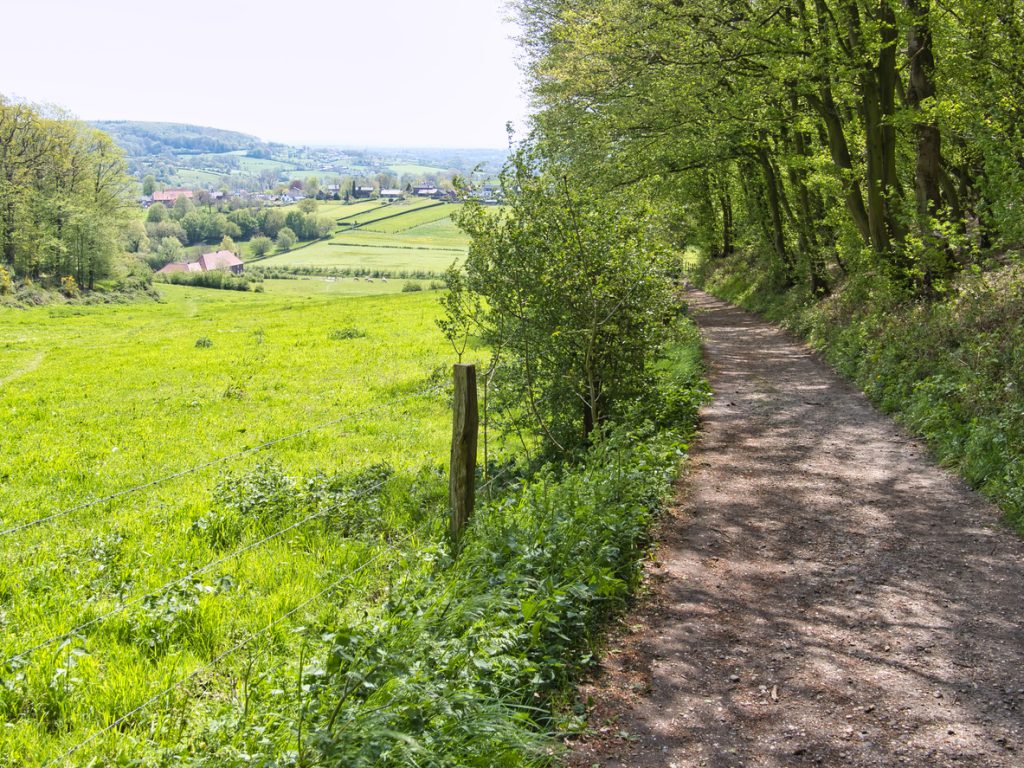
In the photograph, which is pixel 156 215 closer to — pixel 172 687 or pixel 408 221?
pixel 408 221

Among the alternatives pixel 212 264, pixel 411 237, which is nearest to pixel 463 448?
pixel 212 264

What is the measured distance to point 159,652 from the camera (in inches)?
258

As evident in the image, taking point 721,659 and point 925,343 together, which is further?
point 925,343

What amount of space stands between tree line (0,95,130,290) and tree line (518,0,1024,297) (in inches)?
2151

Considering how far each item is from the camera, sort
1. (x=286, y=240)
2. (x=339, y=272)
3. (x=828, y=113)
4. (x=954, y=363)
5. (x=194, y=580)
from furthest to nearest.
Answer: (x=286, y=240), (x=339, y=272), (x=828, y=113), (x=954, y=363), (x=194, y=580)

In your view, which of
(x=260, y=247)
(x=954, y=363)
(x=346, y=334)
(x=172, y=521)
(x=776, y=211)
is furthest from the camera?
(x=260, y=247)

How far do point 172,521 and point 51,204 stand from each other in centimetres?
6924

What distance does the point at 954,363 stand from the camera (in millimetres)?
13312

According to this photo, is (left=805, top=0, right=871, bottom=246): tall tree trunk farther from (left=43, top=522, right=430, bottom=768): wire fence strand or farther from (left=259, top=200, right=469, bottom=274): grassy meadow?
(left=259, top=200, right=469, bottom=274): grassy meadow

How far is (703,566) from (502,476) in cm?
353

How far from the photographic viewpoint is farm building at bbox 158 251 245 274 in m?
123

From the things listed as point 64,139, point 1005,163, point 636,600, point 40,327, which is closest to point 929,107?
point 1005,163

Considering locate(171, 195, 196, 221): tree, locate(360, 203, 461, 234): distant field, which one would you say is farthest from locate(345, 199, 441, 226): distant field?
locate(171, 195, 196, 221): tree

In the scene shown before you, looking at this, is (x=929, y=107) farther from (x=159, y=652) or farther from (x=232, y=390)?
(x=232, y=390)
